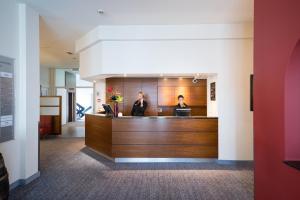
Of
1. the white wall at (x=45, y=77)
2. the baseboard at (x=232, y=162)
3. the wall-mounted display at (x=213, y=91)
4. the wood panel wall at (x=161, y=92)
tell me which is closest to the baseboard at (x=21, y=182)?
the wood panel wall at (x=161, y=92)

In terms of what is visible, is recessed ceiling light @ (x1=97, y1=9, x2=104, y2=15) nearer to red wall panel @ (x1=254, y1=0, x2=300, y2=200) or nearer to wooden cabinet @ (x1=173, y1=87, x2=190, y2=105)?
red wall panel @ (x1=254, y1=0, x2=300, y2=200)

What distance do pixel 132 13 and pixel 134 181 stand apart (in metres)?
3.87

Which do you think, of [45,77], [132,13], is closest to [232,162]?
[132,13]

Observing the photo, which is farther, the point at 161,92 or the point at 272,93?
the point at 161,92

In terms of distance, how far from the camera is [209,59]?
6.03 metres

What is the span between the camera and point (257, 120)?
314cm

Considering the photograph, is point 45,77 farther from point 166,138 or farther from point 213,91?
point 213,91

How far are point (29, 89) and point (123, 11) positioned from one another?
2.74 meters

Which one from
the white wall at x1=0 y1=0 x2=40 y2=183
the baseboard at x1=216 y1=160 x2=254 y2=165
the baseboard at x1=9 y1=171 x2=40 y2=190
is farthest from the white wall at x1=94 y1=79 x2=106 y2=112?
the baseboard at x1=216 y1=160 x2=254 y2=165

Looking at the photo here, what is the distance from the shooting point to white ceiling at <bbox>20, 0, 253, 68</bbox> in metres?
4.74

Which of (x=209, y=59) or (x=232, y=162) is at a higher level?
(x=209, y=59)

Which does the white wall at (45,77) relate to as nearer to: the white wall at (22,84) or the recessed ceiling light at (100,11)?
the white wall at (22,84)

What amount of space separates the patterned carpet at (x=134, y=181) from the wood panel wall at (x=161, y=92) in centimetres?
273

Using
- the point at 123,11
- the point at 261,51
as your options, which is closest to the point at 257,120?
the point at 261,51
